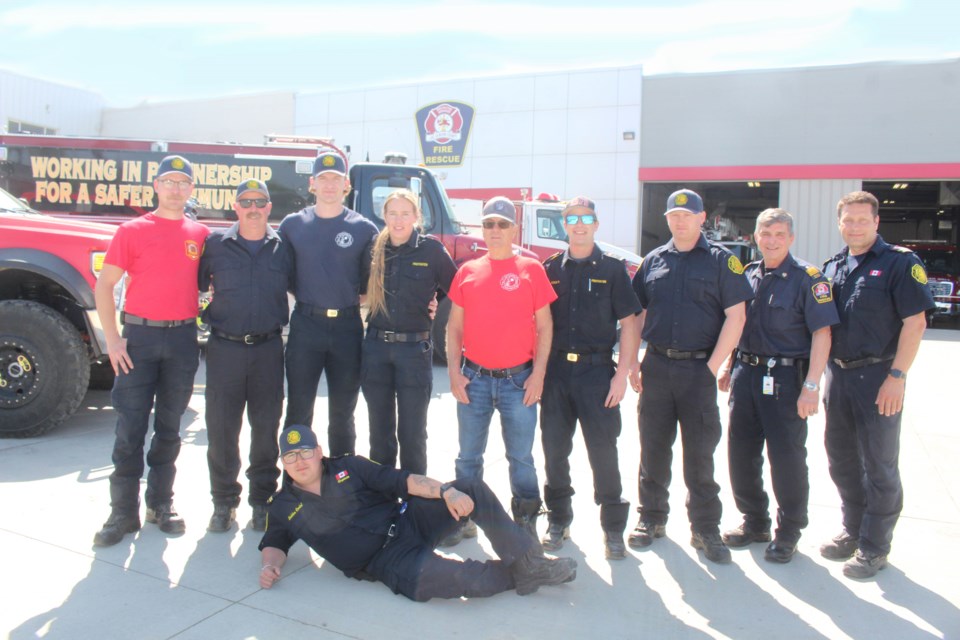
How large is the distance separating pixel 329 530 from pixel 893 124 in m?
17.6

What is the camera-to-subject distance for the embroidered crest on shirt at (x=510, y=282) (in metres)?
3.61

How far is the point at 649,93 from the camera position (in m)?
18.6

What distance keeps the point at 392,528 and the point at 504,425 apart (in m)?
0.79

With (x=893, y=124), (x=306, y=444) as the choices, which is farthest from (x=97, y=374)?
(x=893, y=124)

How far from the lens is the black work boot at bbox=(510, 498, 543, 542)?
12.4 feet

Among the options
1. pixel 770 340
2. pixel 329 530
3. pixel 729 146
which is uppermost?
pixel 729 146

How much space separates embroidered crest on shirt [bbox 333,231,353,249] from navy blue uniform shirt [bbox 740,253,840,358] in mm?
2075

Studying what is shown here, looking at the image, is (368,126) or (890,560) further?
(368,126)

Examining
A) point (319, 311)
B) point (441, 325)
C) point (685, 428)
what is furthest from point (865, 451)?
point (441, 325)

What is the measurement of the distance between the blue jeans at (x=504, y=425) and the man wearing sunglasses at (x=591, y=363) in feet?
0.45

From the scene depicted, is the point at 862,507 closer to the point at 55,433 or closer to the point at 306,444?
the point at 306,444

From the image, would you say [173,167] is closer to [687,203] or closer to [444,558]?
[444,558]

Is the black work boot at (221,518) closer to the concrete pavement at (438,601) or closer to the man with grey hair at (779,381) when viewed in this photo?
the concrete pavement at (438,601)

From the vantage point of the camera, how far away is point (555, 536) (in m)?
3.81
